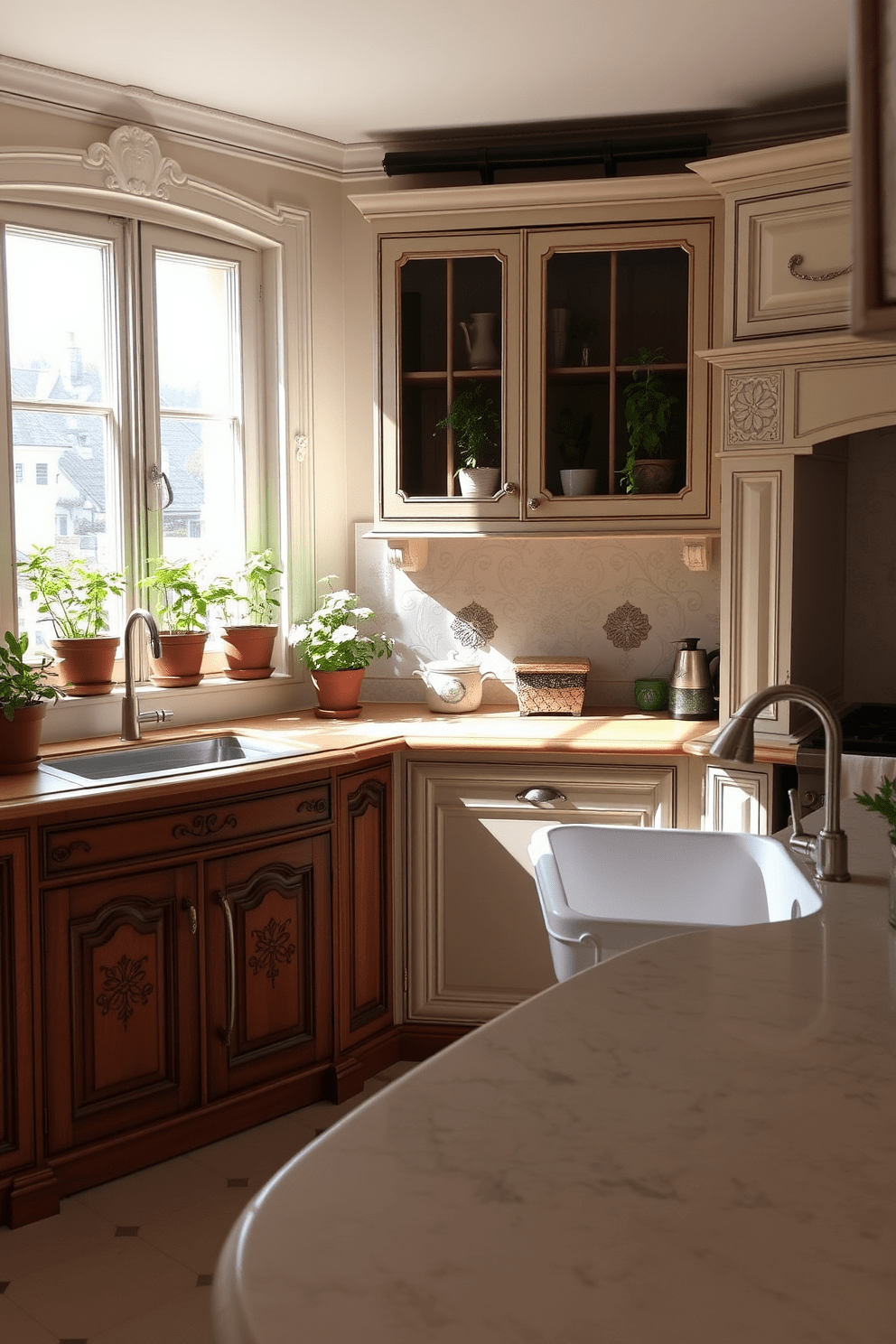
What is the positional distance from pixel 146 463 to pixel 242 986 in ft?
4.82

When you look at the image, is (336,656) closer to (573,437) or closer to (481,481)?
(481,481)

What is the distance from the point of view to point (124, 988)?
2.72 metres

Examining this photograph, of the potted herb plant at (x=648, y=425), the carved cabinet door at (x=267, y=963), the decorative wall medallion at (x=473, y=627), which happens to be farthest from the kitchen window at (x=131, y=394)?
the potted herb plant at (x=648, y=425)

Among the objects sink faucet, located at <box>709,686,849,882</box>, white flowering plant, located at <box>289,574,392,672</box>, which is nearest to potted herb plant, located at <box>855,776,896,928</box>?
sink faucet, located at <box>709,686,849,882</box>

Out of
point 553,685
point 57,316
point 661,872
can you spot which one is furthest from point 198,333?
point 661,872

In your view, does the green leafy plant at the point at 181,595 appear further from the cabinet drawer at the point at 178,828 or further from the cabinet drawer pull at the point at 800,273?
the cabinet drawer pull at the point at 800,273

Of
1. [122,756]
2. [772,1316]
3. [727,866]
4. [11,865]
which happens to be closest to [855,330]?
[772,1316]

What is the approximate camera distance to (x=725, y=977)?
128 cm

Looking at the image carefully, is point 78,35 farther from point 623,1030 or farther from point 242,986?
point 623,1030

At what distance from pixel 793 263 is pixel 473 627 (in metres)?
1.43

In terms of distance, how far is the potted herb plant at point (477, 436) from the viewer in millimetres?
3494

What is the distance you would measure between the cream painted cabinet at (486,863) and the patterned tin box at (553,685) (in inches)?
15.9

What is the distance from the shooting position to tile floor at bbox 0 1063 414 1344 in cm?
224

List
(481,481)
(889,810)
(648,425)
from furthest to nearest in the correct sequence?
(481,481) → (648,425) → (889,810)
